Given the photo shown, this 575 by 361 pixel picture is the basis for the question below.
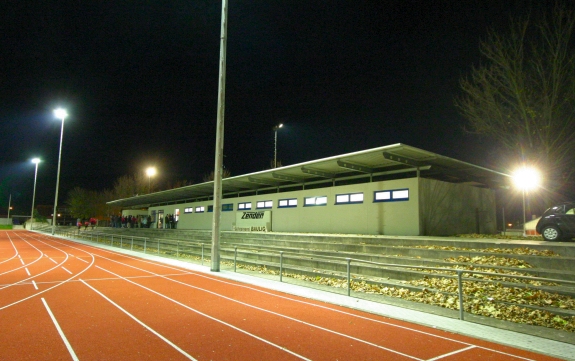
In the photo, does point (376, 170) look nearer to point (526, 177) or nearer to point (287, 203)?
point (287, 203)

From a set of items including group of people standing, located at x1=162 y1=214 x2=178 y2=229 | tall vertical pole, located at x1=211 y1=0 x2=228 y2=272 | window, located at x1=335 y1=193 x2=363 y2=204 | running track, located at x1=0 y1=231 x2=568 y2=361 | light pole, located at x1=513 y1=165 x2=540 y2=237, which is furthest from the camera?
group of people standing, located at x1=162 y1=214 x2=178 y2=229

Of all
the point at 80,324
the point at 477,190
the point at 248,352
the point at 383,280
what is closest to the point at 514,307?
the point at 383,280

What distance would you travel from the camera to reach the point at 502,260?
9.56 metres

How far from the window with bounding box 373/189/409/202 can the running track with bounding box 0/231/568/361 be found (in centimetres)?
941

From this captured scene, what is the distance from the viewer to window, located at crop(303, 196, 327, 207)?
69.7 ft

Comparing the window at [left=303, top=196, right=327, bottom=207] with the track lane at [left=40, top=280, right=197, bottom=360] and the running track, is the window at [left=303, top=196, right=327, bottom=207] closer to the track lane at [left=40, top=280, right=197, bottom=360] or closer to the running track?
the running track

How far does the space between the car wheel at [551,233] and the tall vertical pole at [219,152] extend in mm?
11712

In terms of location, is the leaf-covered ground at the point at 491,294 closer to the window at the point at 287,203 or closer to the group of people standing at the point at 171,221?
the window at the point at 287,203

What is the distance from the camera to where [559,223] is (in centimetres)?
1197

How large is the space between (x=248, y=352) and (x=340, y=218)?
15147mm

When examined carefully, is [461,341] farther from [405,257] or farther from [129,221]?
[129,221]

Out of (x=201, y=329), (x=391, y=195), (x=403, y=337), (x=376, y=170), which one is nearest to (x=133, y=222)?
(x=376, y=170)

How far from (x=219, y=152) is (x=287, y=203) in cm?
1056

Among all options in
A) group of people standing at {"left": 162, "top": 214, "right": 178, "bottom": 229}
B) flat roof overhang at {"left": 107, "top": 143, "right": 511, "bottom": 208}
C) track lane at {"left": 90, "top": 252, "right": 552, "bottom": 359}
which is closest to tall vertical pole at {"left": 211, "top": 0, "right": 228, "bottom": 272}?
flat roof overhang at {"left": 107, "top": 143, "right": 511, "bottom": 208}
